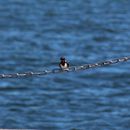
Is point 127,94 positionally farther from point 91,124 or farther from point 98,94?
point 91,124

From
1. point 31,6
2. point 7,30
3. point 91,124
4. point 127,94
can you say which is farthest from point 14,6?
point 91,124

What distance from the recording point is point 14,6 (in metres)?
57.5

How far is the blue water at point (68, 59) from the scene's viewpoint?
27109mm

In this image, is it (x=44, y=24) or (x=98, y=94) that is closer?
(x=98, y=94)

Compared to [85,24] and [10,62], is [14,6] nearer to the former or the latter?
[85,24]

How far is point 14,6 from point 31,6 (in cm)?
150

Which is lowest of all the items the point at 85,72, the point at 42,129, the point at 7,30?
the point at 42,129

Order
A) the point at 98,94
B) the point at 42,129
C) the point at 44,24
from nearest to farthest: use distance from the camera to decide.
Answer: the point at 42,129, the point at 98,94, the point at 44,24

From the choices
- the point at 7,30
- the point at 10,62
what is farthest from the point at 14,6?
the point at 10,62

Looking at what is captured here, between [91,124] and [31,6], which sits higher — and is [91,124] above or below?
below

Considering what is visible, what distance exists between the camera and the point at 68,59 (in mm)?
36531

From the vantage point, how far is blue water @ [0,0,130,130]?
27.1 m

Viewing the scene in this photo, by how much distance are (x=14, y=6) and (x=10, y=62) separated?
21095mm

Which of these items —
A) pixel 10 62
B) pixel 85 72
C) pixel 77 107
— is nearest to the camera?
pixel 77 107
